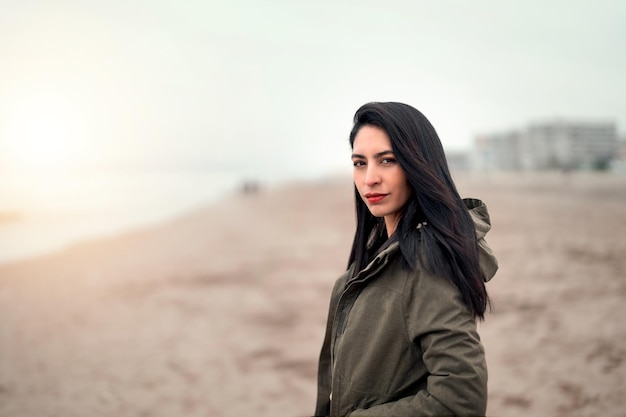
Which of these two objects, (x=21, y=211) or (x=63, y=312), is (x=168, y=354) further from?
(x=21, y=211)

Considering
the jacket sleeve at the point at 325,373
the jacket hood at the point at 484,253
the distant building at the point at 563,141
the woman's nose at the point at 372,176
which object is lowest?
the distant building at the point at 563,141

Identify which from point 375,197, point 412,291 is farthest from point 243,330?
point 412,291

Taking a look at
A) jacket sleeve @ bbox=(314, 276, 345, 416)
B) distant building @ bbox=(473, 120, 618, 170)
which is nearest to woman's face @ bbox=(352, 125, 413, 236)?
jacket sleeve @ bbox=(314, 276, 345, 416)

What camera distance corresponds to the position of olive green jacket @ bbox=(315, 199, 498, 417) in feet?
4.26

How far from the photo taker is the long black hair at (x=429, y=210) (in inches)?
54.3

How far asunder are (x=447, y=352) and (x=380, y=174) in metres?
0.68

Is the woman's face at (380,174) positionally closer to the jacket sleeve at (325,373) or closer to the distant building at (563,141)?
the jacket sleeve at (325,373)

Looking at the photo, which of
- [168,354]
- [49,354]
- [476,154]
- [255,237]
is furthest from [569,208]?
[476,154]

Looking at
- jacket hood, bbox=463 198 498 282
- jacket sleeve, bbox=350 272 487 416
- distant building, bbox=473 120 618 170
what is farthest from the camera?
distant building, bbox=473 120 618 170

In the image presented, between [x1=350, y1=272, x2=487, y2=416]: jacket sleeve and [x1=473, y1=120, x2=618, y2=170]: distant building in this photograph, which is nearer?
[x1=350, y1=272, x2=487, y2=416]: jacket sleeve

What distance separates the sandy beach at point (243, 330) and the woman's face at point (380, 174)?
3031mm

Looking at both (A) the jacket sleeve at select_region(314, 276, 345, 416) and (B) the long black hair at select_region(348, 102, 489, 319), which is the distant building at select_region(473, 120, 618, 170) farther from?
(B) the long black hair at select_region(348, 102, 489, 319)

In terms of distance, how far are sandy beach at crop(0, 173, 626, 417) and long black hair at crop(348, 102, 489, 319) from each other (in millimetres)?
2997

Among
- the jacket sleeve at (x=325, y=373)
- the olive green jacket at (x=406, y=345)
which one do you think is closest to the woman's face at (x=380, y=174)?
the olive green jacket at (x=406, y=345)
